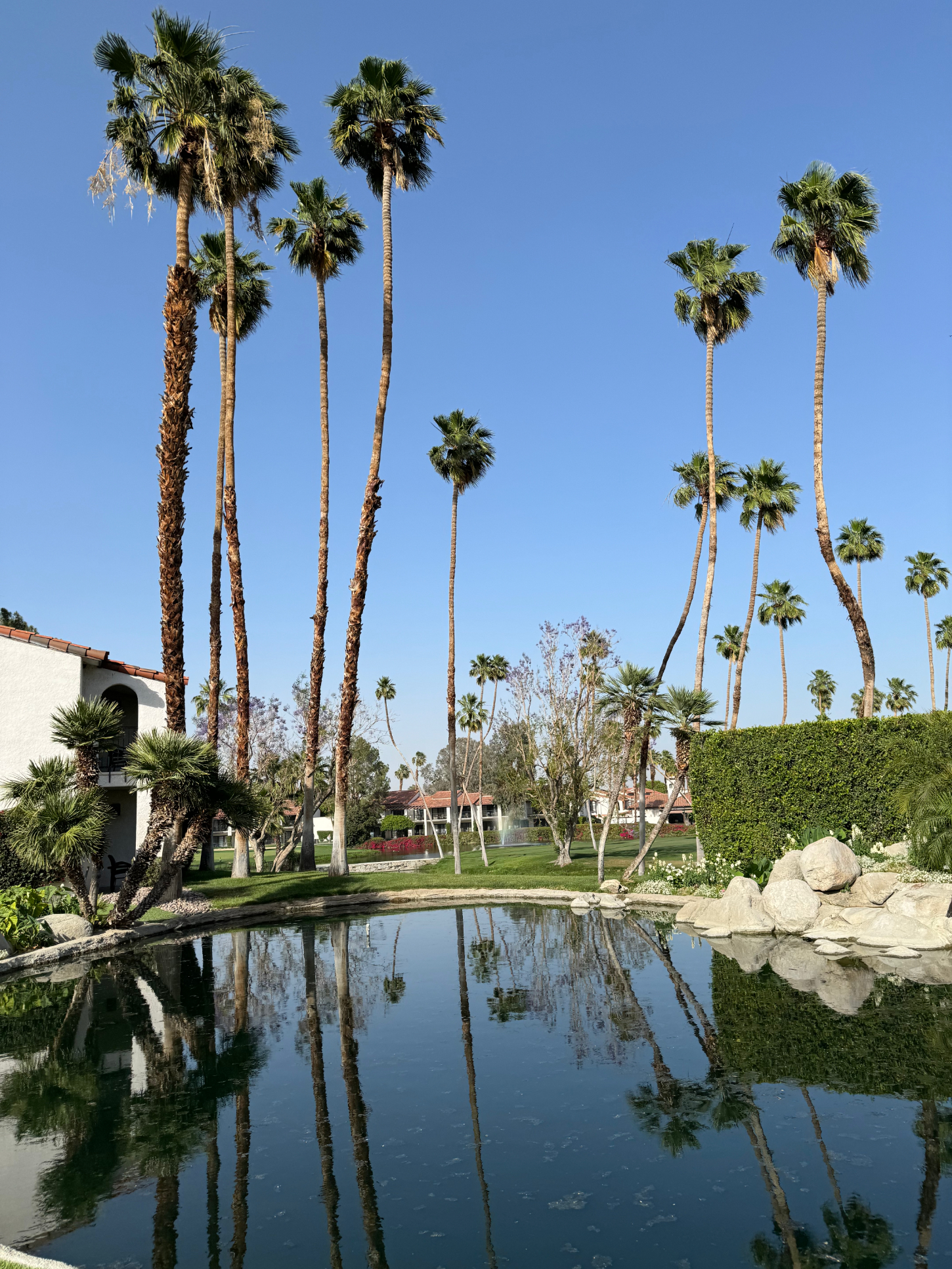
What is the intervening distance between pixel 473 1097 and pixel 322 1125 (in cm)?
171

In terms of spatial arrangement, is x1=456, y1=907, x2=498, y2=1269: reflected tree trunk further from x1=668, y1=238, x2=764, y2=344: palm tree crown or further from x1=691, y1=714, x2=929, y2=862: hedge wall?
x1=668, y1=238, x2=764, y2=344: palm tree crown

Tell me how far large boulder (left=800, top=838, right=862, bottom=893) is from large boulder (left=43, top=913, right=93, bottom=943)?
16.7 metres

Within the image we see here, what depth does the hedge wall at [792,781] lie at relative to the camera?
23.6 metres

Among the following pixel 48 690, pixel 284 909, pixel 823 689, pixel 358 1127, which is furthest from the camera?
pixel 823 689

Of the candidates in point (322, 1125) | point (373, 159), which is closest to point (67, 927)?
point (322, 1125)

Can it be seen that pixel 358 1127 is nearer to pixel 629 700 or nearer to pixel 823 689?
pixel 629 700

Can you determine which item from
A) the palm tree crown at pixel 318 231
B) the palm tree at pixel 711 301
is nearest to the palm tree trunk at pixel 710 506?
the palm tree at pixel 711 301

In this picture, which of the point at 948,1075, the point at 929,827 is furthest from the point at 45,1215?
the point at 929,827

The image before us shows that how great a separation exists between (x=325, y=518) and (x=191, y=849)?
55.1 feet


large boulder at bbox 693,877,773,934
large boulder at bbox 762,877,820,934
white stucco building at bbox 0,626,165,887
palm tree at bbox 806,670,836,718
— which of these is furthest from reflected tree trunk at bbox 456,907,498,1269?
palm tree at bbox 806,670,836,718

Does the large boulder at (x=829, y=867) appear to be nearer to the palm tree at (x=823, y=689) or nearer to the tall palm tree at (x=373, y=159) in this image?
the tall palm tree at (x=373, y=159)

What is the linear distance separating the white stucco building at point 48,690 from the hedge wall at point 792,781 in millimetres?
17396

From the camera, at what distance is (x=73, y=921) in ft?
65.7

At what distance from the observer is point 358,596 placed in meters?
31.5
